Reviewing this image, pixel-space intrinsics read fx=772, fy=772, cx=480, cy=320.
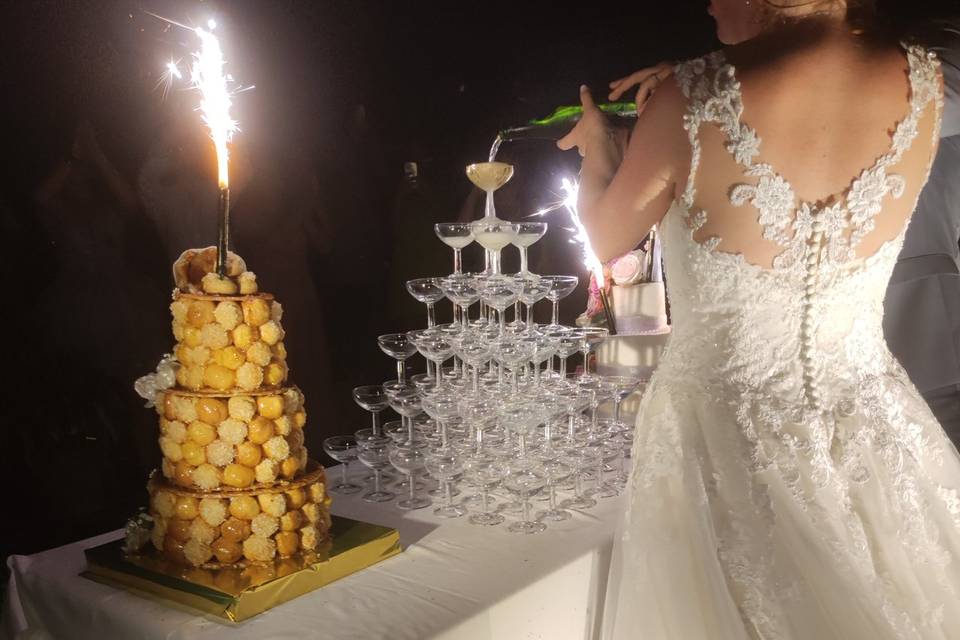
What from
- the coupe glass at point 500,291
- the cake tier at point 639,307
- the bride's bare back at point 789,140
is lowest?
the cake tier at point 639,307

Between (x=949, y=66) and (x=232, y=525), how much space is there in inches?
64.8

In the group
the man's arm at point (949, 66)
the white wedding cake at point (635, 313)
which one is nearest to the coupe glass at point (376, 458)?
the white wedding cake at point (635, 313)

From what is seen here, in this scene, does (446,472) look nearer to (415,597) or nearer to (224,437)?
(415,597)

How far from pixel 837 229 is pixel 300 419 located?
105 centimetres

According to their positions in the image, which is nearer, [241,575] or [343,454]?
[241,575]

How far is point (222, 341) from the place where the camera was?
1.39 m

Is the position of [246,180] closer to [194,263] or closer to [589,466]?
[194,263]

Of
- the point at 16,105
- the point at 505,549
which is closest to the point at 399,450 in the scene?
the point at 505,549

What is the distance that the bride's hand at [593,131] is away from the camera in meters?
1.57

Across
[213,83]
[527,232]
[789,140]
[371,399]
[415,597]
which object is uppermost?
[213,83]

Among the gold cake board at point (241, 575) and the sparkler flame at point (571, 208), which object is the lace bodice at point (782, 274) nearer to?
the gold cake board at point (241, 575)

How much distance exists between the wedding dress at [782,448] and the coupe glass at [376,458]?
69 centimetres

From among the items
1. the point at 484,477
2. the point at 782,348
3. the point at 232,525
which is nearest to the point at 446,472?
the point at 484,477

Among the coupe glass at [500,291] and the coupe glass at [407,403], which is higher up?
the coupe glass at [500,291]
